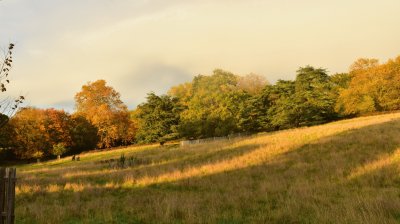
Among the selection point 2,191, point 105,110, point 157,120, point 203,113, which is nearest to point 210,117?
point 203,113

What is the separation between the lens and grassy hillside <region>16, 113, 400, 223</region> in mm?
10414

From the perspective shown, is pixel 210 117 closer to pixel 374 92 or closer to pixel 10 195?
pixel 374 92

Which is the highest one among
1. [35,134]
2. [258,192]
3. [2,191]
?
[35,134]

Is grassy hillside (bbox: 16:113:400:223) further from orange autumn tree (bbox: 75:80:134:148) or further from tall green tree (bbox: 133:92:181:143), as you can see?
orange autumn tree (bbox: 75:80:134:148)

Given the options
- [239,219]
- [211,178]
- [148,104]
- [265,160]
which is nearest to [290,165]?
[265,160]

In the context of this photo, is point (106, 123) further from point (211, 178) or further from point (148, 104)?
point (211, 178)

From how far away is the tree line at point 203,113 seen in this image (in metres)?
64.9

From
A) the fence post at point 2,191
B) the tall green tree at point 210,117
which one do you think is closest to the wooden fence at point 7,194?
the fence post at point 2,191

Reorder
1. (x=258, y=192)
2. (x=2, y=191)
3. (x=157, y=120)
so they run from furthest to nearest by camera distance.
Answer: (x=157, y=120) → (x=258, y=192) → (x=2, y=191)

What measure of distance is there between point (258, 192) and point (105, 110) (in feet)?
197

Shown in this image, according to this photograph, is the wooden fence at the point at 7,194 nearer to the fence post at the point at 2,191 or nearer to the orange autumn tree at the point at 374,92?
the fence post at the point at 2,191

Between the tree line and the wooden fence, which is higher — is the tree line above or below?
above

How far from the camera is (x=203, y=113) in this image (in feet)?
211

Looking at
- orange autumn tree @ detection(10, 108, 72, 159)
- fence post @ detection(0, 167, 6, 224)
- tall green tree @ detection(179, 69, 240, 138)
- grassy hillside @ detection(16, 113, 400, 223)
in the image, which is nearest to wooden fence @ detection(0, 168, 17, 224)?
fence post @ detection(0, 167, 6, 224)
